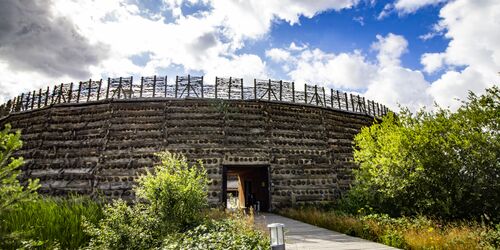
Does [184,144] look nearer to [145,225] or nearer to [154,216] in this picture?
[154,216]

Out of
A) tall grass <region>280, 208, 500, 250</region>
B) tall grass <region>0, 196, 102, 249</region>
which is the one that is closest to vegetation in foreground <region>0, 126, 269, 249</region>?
tall grass <region>0, 196, 102, 249</region>

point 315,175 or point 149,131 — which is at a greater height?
point 149,131

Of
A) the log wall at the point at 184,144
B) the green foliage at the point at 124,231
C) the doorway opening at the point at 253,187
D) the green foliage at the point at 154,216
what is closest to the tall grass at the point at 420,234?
the green foliage at the point at 154,216

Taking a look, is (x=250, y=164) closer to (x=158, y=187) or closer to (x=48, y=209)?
(x=158, y=187)

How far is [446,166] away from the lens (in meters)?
11.5

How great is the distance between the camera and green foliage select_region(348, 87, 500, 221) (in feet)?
35.7

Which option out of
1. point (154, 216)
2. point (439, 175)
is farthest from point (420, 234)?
point (154, 216)

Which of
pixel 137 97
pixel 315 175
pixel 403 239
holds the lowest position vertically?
pixel 403 239

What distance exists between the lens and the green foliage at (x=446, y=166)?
429 inches

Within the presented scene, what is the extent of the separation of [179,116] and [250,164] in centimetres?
508

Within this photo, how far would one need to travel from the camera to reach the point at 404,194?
39.9 ft

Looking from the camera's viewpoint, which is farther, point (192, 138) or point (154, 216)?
point (192, 138)

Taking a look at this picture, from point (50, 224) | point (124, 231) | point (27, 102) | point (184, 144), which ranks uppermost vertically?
point (27, 102)

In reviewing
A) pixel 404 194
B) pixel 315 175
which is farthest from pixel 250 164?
pixel 404 194
